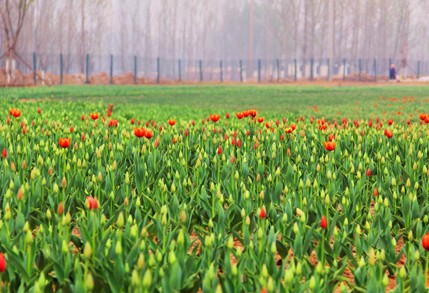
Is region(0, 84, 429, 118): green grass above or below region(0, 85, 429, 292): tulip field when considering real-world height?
above

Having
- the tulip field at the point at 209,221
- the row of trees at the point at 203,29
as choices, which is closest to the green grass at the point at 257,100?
the tulip field at the point at 209,221

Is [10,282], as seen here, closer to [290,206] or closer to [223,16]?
[290,206]

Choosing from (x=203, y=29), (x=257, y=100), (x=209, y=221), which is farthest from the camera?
(x=203, y=29)

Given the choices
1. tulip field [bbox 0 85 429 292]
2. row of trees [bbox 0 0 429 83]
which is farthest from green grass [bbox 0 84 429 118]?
row of trees [bbox 0 0 429 83]

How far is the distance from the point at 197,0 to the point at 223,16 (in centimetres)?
2131

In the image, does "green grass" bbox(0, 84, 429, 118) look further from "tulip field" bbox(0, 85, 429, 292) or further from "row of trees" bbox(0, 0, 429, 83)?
"row of trees" bbox(0, 0, 429, 83)

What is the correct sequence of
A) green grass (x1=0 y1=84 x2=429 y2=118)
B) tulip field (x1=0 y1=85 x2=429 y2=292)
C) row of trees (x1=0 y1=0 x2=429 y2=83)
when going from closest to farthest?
tulip field (x1=0 y1=85 x2=429 y2=292) < green grass (x1=0 y1=84 x2=429 y2=118) < row of trees (x1=0 y1=0 x2=429 y2=83)

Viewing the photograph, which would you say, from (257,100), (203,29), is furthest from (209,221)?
(203,29)

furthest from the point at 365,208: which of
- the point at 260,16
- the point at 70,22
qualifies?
the point at 260,16

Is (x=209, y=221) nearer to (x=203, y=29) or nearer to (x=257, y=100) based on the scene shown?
(x=257, y=100)

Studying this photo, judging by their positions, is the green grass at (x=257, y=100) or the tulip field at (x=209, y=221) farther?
the green grass at (x=257, y=100)

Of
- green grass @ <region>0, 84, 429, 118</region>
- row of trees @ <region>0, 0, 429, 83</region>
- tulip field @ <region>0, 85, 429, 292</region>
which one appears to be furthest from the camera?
row of trees @ <region>0, 0, 429, 83</region>

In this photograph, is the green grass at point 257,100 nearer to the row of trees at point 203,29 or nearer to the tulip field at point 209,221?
the tulip field at point 209,221

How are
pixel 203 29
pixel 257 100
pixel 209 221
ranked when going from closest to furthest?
pixel 209 221 → pixel 257 100 → pixel 203 29
